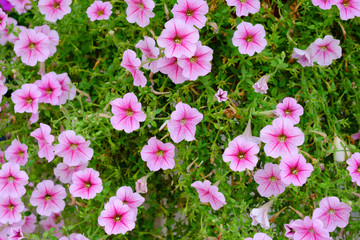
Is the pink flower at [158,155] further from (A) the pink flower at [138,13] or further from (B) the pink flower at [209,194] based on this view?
(A) the pink flower at [138,13]

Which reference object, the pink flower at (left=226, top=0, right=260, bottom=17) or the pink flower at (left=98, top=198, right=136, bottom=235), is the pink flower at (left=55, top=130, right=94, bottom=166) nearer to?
the pink flower at (left=98, top=198, right=136, bottom=235)

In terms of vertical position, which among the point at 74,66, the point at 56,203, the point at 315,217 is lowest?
the point at 315,217

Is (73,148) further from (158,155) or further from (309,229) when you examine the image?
(309,229)

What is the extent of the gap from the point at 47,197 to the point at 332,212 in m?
0.73

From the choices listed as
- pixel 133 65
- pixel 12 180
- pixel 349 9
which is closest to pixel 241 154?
pixel 133 65

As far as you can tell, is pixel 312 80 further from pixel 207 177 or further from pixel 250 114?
pixel 207 177

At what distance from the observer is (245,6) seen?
1042 millimetres

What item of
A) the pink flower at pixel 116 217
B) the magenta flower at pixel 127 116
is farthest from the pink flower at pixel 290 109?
the pink flower at pixel 116 217

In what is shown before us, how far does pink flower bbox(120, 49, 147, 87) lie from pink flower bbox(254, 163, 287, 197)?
0.35m

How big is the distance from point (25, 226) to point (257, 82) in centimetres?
84

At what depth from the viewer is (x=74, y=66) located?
1272mm

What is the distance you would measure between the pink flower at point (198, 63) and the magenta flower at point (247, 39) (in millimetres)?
78

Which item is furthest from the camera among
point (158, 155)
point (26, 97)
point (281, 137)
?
point (26, 97)

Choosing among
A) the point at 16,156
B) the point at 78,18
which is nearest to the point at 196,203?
the point at 16,156
